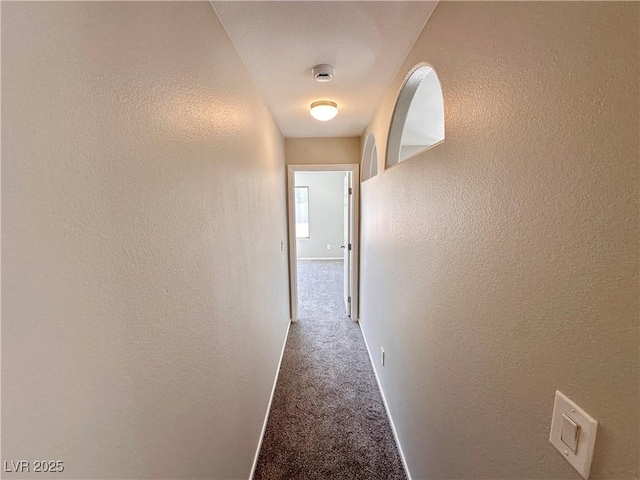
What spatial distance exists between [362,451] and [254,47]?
243cm

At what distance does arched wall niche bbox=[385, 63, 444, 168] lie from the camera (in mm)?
1549

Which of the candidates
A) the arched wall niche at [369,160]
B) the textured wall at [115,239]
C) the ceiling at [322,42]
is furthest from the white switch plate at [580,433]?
the arched wall niche at [369,160]

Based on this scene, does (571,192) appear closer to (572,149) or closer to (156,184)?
(572,149)

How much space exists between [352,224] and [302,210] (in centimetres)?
384

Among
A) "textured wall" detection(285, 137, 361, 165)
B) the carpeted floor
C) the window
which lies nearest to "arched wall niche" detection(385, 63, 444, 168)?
"textured wall" detection(285, 137, 361, 165)

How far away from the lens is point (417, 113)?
2703 millimetres

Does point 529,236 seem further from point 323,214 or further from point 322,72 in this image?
point 323,214

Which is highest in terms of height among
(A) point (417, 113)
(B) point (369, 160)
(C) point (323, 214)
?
(A) point (417, 113)

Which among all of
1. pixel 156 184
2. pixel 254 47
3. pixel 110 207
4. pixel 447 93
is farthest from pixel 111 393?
pixel 254 47

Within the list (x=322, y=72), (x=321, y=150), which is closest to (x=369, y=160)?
(x=321, y=150)

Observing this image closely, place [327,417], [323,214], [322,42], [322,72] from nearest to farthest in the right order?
[322,42] < [322,72] < [327,417] < [323,214]

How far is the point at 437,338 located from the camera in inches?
46.2

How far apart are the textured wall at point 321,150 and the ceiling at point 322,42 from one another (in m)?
1.22

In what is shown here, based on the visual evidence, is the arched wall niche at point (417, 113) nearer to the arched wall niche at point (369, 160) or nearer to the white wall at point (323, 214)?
the arched wall niche at point (369, 160)
